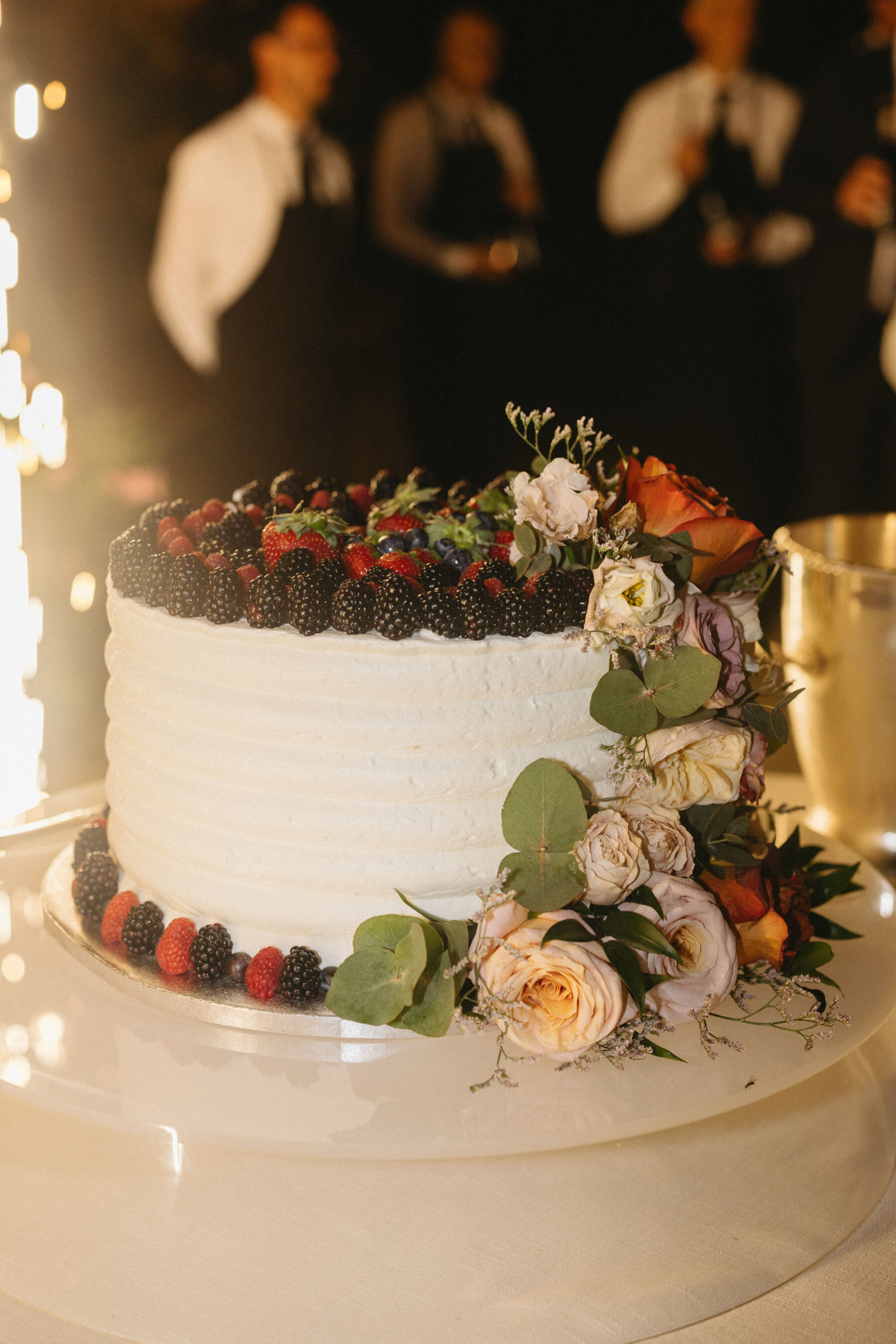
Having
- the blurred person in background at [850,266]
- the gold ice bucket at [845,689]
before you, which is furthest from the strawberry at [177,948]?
the blurred person in background at [850,266]

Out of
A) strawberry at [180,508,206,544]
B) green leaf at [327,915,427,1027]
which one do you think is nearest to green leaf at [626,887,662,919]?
green leaf at [327,915,427,1027]

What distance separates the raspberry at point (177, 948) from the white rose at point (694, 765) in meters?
0.57

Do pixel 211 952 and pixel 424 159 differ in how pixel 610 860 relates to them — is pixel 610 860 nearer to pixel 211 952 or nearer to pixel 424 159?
pixel 211 952

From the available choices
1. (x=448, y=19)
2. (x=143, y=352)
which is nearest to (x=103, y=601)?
(x=143, y=352)

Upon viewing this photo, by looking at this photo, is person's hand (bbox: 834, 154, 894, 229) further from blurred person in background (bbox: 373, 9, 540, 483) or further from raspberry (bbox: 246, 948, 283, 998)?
raspberry (bbox: 246, 948, 283, 998)

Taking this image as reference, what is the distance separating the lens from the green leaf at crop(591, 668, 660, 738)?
1355 millimetres

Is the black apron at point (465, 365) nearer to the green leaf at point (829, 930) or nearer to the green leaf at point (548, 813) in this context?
the green leaf at point (829, 930)

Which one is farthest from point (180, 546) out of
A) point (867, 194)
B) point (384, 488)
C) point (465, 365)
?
point (867, 194)

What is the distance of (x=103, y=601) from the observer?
3814 mm

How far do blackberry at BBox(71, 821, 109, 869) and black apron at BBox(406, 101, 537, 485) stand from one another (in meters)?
3.24

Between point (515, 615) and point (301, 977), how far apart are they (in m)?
0.49

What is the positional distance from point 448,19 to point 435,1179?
4.41 metres

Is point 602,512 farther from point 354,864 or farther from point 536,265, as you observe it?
point 536,265

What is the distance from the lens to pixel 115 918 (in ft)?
5.15
